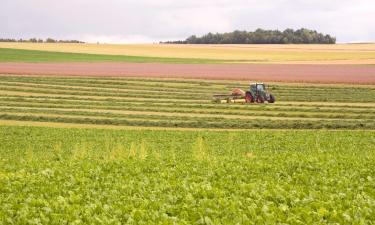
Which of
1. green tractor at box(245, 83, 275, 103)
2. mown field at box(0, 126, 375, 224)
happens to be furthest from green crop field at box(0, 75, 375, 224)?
green tractor at box(245, 83, 275, 103)

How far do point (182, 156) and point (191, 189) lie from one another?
30.1 ft

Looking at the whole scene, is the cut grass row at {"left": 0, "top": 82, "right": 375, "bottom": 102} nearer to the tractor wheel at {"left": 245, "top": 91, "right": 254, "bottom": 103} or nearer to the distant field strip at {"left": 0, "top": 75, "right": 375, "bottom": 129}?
the distant field strip at {"left": 0, "top": 75, "right": 375, "bottom": 129}

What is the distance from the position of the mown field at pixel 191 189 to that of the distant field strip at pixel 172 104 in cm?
1345

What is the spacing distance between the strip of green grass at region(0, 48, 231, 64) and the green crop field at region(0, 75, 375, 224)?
1461 inches

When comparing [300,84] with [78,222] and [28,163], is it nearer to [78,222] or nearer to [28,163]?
[28,163]

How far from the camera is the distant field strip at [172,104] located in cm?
4394

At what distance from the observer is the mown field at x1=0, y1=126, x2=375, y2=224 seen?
43.3 feet

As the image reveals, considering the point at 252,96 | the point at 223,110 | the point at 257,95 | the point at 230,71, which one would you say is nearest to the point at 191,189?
the point at 223,110

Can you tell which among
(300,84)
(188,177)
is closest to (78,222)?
(188,177)

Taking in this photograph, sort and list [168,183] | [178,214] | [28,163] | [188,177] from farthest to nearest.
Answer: [28,163] → [188,177] → [168,183] → [178,214]

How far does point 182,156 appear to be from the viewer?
25.6 meters

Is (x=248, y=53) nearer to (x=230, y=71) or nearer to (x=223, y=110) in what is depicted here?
(x=230, y=71)

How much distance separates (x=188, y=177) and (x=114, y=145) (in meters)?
13.4

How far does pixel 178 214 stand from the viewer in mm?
13648
